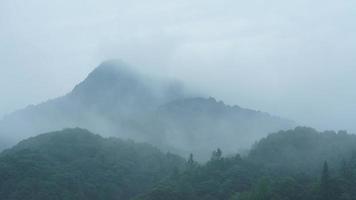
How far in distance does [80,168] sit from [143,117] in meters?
52.7

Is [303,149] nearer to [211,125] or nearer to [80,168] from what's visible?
[80,168]

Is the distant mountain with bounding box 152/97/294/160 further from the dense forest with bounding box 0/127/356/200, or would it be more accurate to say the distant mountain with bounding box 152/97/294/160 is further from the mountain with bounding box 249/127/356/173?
the dense forest with bounding box 0/127/356/200

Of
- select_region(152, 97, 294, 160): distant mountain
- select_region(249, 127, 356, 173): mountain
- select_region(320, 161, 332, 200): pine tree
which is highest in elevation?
select_region(152, 97, 294, 160): distant mountain

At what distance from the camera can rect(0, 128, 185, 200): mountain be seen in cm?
6700

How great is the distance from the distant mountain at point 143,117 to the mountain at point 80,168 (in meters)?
25.7

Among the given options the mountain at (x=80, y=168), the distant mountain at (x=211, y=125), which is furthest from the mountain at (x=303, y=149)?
the distant mountain at (x=211, y=125)

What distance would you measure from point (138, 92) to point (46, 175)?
252ft

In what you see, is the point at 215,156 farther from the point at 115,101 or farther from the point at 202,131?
the point at 115,101

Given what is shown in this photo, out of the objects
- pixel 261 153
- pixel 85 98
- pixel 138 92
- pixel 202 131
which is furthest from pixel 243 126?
pixel 261 153

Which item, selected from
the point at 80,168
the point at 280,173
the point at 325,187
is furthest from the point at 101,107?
the point at 325,187

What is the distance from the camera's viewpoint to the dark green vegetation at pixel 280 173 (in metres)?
55.8

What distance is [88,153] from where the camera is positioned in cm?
8269

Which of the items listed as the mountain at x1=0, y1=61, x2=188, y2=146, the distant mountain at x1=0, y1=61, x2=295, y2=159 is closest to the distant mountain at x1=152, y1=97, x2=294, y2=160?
the distant mountain at x1=0, y1=61, x2=295, y2=159

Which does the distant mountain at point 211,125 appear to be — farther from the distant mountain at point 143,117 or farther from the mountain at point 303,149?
the mountain at point 303,149
